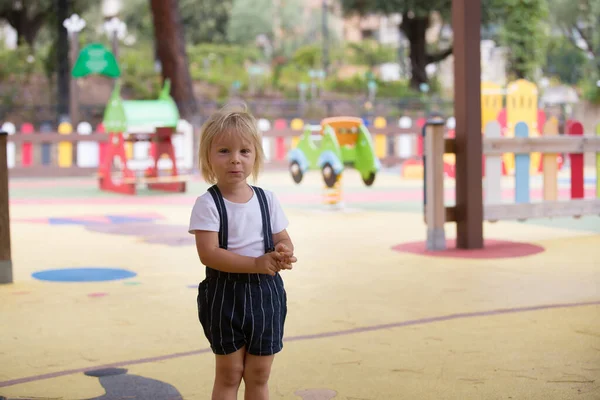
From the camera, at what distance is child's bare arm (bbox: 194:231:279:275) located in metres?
2.90

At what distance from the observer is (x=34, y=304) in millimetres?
5531

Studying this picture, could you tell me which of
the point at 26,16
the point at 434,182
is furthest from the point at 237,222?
the point at 26,16

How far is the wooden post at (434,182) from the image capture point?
786 cm

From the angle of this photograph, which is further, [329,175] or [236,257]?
[329,175]

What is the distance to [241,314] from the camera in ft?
9.64

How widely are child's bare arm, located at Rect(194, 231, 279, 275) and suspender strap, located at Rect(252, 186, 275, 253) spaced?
0.14 metres

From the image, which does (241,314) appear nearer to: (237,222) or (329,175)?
(237,222)

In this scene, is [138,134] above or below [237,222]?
above

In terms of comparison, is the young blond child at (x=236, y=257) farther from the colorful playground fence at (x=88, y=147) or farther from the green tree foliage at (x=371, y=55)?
the green tree foliage at (x=371, y=55)

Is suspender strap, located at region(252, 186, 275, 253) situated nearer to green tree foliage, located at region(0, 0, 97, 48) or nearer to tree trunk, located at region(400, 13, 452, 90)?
tree trunk, located at region(400, 13, 452, 90)

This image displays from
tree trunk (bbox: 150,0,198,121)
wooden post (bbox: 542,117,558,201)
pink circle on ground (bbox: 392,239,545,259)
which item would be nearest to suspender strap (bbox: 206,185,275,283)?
pink circle on ground (bbox: 392,239,545,259)

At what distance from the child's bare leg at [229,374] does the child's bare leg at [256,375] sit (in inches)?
1.0

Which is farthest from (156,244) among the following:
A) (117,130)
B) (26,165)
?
(26,165)

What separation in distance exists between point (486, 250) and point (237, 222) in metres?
5.16
